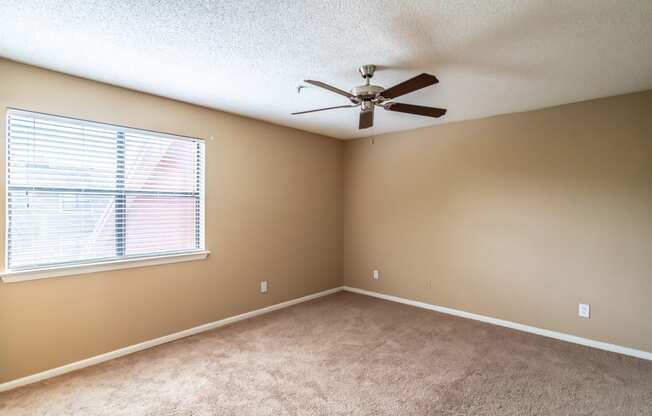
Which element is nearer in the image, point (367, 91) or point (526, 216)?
point (367, 91)

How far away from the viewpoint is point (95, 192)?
2896 mm

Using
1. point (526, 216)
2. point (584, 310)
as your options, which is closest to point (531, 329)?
point (584, 310)

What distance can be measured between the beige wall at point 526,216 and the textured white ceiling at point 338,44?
495 millimetres

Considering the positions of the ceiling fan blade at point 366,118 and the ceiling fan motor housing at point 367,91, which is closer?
the ceiling fan motor housing at point 367,91

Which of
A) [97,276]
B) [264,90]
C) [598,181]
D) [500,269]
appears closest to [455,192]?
[500,269]

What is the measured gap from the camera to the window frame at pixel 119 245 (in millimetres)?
2488

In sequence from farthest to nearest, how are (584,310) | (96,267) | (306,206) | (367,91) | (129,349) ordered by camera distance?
(306,206)
(584,310)
(129,349)
(96,267)
(367,91)

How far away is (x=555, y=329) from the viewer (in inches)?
137

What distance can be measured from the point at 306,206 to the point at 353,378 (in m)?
2.53

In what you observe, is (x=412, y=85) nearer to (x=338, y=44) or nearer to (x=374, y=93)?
(x=374, y=93)

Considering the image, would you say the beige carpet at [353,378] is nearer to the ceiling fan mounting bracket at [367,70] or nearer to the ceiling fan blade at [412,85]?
the ceiling fan blade at [412,85]

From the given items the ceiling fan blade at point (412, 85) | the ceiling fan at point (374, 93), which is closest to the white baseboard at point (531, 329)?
the ceiling fan at point (374, 93)

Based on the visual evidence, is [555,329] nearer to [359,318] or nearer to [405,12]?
[359,318]

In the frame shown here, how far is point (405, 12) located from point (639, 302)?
3.24 meters
